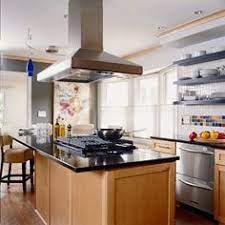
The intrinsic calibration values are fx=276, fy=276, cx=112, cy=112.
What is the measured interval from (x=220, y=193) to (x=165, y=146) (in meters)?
1.09

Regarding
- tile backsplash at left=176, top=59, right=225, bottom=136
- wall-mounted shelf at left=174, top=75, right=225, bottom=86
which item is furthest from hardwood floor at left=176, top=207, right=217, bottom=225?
wall-mounted shelf at left=174, top=75, right=225, bottom=86

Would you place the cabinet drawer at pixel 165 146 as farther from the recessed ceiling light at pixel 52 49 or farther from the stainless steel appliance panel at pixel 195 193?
the recessed ceiling light at pixel 52 49

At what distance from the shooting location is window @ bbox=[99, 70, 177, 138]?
16.8 ft

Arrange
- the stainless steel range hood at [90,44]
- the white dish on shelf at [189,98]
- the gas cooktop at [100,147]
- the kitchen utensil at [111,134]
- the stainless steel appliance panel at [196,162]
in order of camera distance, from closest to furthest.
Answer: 1. the gas cooktop at [100,147]
2. the stainless steel range hood at [90,44]
3. the kitchen utensil at [111,134]
4. the stainless steel appliance panel at [196,162]
5. the white dish on shelf at [189,98]

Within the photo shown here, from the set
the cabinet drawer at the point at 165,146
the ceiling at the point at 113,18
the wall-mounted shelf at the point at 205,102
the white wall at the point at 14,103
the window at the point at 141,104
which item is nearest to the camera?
Answer: the ceiling at the point at 113,18

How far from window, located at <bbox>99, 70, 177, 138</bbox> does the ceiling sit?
2.88ft

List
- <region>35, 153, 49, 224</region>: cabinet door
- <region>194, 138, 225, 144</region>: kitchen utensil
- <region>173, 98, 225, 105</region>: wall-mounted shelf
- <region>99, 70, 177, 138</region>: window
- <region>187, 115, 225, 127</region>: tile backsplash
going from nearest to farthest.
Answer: <region>35, 153, 49, 224</region>: cabinet door → <region>194, 138, 225, 144</region>: kitchen utensil → <region>173, 98, 225, 105</region>: wall-mounted shelf → <region>187, 115, 225, 127</region>: tile backsplash → <region>99, 70, 177, 138</region>: window

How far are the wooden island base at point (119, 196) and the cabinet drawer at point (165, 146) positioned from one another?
1.58 metres

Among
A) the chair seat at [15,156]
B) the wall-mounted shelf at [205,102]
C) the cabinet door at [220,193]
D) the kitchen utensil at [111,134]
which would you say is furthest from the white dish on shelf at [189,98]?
the chair seat at [15,156]

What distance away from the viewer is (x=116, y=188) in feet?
6.59

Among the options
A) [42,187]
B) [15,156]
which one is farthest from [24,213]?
[15,156]

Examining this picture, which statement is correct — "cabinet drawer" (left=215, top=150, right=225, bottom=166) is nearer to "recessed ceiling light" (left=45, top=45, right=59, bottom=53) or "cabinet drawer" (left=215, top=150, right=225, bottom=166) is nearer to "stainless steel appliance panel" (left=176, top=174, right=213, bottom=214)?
"stainless steel appliance panel" (left=176, top=174, right=213, bottom=214)

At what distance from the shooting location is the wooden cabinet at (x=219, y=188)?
308 centimetres

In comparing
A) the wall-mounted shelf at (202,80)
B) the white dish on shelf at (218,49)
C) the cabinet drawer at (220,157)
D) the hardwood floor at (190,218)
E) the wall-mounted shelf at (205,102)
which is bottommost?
the hardwood floor at (190,218)
